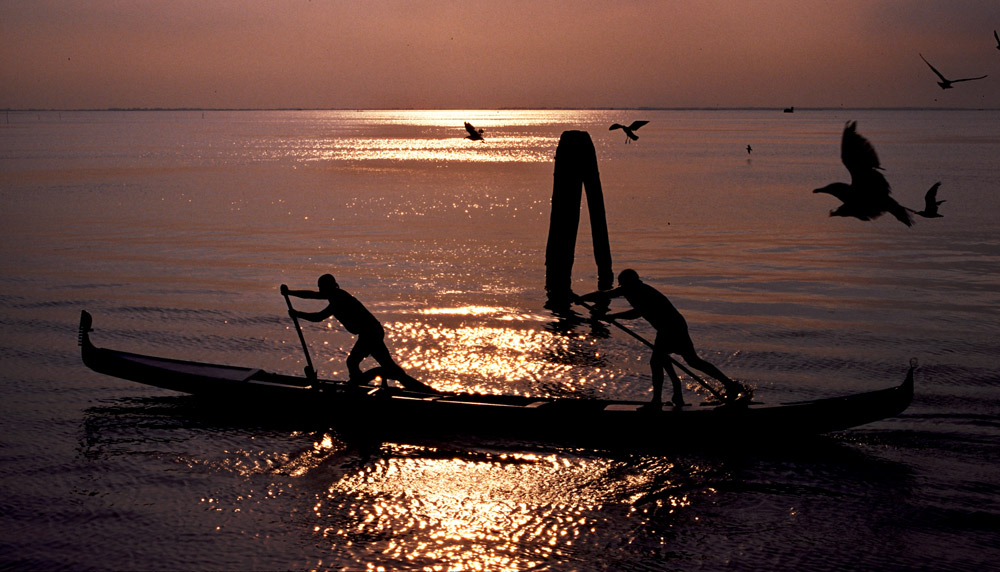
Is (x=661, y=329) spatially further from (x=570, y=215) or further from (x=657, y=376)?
(x=570, y=215)

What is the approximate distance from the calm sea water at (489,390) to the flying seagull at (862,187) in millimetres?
2763

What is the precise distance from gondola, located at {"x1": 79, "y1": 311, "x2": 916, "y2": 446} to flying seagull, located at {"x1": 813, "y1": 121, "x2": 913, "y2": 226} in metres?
2.69

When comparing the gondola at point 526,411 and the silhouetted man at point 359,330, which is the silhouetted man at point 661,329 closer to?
the gondola at point 526,411

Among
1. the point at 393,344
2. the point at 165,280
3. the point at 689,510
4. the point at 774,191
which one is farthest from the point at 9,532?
the point at 774,191

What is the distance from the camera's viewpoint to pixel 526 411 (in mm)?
11680

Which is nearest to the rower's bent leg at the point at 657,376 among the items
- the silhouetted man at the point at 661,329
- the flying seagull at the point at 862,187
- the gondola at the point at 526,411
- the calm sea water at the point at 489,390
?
the silhouetted man at the point at 661,329

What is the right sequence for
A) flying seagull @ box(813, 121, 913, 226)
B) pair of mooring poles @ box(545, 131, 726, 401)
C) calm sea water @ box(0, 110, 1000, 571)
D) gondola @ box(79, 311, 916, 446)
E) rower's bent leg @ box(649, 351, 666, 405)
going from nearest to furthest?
calm sea water @ box(0, 110, 1000, 571) → gondola @ box(79, 311, 916, 446) → rower's bent leg @ box(649, 351, 666, 405) → flying seagull @ box(813, 121, 913, 226) → pair of mooring poles @ box(545, 131, 726, 401)

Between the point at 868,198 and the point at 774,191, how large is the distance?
1542 inches

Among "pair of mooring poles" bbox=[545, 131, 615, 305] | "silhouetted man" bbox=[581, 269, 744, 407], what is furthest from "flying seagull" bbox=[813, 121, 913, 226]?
"pair of mooring poles" bbox=[545, 131, 615, 305]

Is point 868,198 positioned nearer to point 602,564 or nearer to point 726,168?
point 602,564

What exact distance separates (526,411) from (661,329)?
2.05m

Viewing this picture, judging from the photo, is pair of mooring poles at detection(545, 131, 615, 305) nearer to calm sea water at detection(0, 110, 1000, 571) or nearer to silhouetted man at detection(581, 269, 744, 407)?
calm sea water at detection(0, 110, 1000, 571)

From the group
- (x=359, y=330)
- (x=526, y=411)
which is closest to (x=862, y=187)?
(x=526, y=411)

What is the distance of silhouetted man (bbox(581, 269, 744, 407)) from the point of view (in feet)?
38.1
